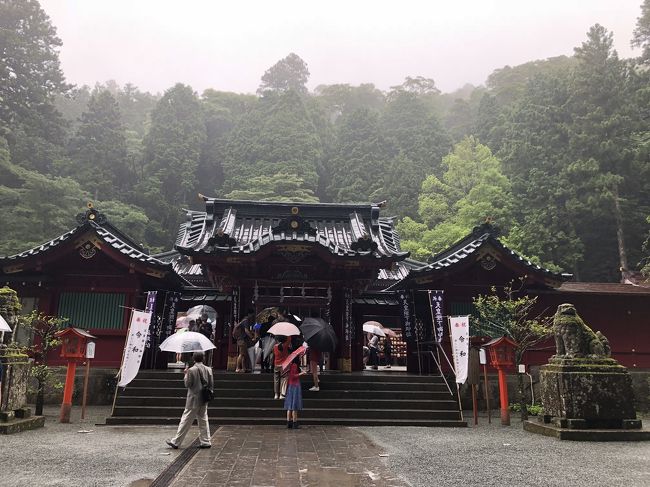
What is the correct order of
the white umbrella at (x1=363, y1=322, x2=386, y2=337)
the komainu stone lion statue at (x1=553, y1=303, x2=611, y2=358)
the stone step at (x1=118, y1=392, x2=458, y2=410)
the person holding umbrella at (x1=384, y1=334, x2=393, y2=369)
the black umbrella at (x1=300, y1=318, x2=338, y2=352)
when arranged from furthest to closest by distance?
1. the person holding umbrella at (x1=384, y1=334, x2=393, y2=369)
2. the white umbrella at (x1=363, y1=322, x2=386, y2=337)
3. the stone step at (x1=118, y1=392, x2=458, y2=410)
4. the black umbrella at (x1=300, y1=318, x2=338, y2=352)
5. the komainu stone lion statue at (x1=553, y1=303, x2=611, y2=358)

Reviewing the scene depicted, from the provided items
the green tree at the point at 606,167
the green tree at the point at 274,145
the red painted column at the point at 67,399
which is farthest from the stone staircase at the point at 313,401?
the green tree at the point at 274,145

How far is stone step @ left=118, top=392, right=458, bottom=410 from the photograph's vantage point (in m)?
11.9

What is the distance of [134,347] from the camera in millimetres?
11977

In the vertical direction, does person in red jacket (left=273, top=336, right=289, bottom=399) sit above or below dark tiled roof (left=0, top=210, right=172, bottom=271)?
below

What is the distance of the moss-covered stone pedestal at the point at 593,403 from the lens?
9.09 metres

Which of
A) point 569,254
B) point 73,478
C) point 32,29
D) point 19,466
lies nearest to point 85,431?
point 19,466

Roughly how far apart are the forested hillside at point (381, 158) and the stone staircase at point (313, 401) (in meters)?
9.66

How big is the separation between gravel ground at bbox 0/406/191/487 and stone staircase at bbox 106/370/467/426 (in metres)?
1.13

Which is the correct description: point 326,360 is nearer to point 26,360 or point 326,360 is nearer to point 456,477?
point 26,360

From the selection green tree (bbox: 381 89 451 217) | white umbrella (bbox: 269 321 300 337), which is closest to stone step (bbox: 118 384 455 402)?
white umbrella (bbox: 269 321 300 337)

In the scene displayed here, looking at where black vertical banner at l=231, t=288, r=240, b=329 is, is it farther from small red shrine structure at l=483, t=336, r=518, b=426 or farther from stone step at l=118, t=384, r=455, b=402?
small red shrine structure at l=483, t=336, r=518, b=426

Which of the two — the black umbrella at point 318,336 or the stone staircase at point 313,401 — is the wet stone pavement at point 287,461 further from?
the black umbrella at point 318,336

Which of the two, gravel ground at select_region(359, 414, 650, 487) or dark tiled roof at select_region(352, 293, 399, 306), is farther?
dark tiled roof at select_region(352, 293, 399, 306)

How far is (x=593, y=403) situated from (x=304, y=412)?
6514mm
